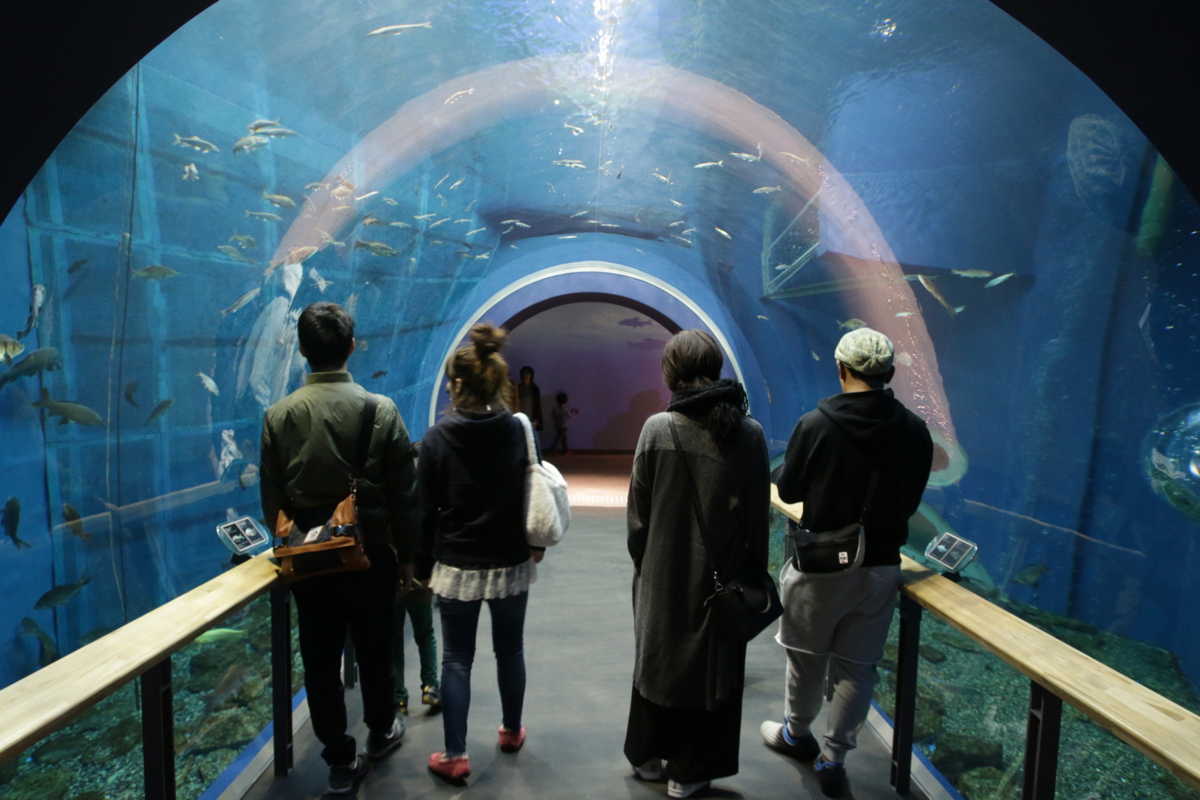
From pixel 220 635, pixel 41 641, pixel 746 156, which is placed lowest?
pixel 220 635

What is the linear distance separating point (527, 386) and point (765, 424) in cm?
429

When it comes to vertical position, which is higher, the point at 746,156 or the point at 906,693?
the point at 746,156

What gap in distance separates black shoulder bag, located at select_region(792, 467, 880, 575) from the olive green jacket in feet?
5.29

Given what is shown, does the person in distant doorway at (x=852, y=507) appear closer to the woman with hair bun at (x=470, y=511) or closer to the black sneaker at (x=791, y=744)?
the black sneaker at (x=791, y=744)

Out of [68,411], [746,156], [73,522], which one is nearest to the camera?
[68,411]

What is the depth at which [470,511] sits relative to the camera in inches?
111

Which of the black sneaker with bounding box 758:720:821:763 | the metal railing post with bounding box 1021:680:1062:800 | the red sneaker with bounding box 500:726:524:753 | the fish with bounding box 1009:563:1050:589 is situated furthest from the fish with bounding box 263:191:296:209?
the fish with bounding box 1009:563:1050:589

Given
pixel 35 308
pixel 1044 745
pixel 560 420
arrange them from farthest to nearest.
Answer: pixel 560 420 < pixel 35 308 < pixel 1044 745

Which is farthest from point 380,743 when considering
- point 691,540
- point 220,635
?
point 220,635

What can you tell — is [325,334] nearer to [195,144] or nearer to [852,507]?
[852,507]

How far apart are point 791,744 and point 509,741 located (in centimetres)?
131

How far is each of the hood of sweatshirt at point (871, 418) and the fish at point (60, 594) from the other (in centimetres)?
411

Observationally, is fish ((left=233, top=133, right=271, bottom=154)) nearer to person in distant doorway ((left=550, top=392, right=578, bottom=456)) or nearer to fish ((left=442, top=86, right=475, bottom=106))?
fish ((left=442, top=86, right=475, bottom=106))

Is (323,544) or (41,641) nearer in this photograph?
(323,544)
